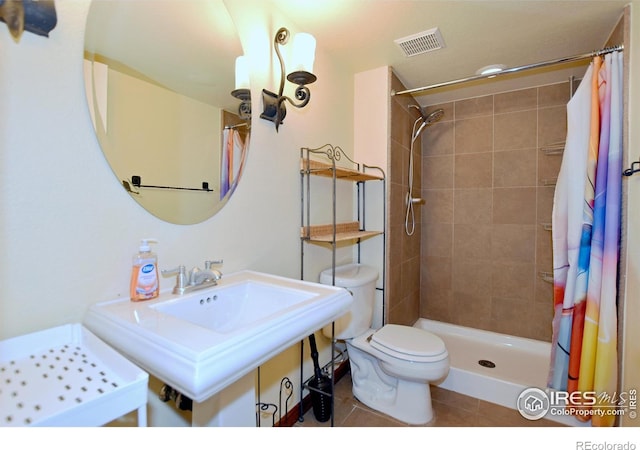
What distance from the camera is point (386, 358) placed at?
66.4 inches

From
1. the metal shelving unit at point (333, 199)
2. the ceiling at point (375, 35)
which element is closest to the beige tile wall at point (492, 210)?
the ceiling at point (375, 35)

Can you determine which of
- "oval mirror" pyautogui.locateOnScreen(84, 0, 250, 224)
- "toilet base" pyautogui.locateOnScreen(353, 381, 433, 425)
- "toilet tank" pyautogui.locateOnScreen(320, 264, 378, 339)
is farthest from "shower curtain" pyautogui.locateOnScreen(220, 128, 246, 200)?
"toilet base" pyautogui.locateOnScreen(353, 381, 433, 425)

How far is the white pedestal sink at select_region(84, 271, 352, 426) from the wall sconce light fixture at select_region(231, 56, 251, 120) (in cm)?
71

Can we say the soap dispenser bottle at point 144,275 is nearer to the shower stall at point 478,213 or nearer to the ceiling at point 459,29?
the ceiling at point 459,29

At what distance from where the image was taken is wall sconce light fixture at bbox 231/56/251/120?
129 centimetres

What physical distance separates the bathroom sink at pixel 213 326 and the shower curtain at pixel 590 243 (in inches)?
56.2

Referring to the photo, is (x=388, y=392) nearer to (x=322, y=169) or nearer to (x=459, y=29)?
(x=322, y=169)

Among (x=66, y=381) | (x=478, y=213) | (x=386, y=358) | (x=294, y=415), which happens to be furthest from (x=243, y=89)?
(x=478, y=213)

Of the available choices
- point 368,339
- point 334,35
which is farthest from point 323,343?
point 334,35

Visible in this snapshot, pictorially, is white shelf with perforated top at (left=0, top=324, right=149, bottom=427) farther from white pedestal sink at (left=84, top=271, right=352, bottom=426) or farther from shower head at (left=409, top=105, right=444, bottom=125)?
shower head at (left=409, top=105, right=444, bottom=125)

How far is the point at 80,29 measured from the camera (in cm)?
83

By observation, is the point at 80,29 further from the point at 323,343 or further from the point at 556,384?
the point at 556,384

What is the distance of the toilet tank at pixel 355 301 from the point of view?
5.82ft
